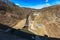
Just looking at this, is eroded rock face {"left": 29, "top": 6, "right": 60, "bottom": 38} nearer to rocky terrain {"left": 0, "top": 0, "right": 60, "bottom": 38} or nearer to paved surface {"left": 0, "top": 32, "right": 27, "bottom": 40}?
rocky terrain {"left": 0, "top": 0, "right": 60, "bottom": 38}

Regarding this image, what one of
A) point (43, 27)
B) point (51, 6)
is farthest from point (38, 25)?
point (51, 6)

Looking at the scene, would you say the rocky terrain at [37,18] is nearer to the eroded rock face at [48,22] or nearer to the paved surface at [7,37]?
the eroded rock face at [48,22]

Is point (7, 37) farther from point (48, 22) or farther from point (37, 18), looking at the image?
point (48, 22)

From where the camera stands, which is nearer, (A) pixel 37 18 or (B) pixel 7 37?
(A) pixel 37 18

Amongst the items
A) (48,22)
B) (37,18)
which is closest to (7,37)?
(37,18)

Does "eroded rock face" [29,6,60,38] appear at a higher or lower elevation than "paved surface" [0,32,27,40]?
higher

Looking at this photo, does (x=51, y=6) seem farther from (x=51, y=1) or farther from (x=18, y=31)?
(x=18, y=31)

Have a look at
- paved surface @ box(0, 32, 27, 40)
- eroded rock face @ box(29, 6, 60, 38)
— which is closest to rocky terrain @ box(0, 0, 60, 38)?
eroded rock face @ box(29, 6, 60, 38)

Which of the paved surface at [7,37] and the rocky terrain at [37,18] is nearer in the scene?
the rocky terrain at [37,18]

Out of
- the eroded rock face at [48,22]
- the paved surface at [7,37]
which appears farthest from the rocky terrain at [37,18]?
the paved surface at [7,37]
